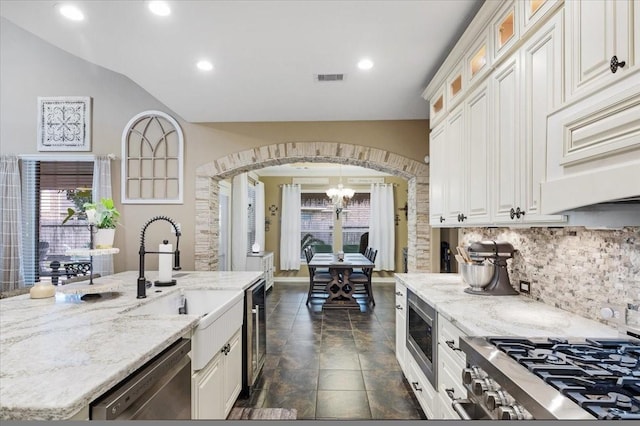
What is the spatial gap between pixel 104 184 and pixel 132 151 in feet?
1.73

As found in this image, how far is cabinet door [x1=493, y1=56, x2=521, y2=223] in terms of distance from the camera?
1774mm

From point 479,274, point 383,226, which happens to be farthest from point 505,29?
point 383,226

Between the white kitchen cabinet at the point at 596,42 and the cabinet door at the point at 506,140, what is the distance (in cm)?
46

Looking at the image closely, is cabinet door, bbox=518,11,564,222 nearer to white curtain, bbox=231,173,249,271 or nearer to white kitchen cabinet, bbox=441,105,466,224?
white kitchen cabinet, bbox=441,105,466,224

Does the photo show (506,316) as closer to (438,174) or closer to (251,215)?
(438,174)

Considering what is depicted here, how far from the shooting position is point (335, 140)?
4359 mm

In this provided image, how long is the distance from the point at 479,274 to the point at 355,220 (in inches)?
246

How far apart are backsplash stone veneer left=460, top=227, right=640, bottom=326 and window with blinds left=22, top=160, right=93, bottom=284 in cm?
505

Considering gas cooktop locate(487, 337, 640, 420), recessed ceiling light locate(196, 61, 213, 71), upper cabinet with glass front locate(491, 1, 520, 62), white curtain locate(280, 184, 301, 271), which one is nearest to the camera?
gas cooktop locate(487, 337, 640, 420)

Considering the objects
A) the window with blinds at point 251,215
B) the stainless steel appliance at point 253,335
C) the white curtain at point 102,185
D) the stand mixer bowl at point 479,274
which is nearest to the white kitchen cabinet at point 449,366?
the stand mixer bowl at point 479,274

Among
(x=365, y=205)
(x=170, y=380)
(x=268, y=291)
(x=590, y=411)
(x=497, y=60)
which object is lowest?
(x=268, y=291)

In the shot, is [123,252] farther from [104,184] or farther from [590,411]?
[590,411]

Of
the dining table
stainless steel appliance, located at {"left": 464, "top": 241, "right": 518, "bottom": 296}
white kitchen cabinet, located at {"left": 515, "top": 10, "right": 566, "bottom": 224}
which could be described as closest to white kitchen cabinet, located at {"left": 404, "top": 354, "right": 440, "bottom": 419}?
stainless steel appliance, located at {"left": 464, "top": 241, "right": 518, "bottom": 296}

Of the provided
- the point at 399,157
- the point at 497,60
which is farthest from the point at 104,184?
the point at 497,60
